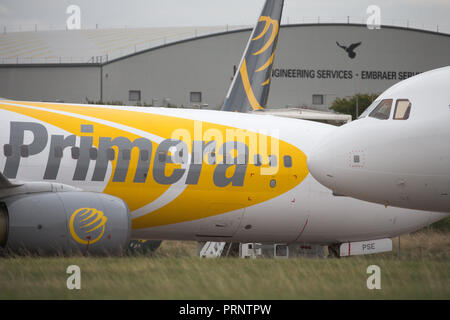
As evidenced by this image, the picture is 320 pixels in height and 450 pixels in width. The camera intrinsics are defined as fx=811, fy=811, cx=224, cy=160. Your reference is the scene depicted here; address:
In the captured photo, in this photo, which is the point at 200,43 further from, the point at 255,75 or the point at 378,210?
the point at 378,210

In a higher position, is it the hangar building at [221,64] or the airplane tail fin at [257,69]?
the hangar building at [221,64]

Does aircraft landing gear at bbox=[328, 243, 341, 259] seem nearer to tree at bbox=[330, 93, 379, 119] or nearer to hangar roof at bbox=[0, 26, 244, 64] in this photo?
tree at bbox=[330, 93, 379, 119]

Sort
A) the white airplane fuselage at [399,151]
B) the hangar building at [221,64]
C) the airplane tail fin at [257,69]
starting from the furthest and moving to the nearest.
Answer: the hangar building at [221,64]
the airplane tail fin at [257,69]
the white airplane fuselage at [399,151]

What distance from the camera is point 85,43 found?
78.6m

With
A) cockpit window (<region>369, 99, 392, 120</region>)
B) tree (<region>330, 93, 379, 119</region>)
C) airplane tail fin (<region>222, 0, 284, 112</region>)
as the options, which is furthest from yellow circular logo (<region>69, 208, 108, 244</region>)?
tree (<region>330, 93, 379, 119</region>)

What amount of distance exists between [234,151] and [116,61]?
177ft

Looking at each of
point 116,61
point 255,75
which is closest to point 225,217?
point 255,75

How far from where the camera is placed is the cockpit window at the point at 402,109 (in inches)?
577

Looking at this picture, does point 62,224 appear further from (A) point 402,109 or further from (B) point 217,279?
(A) point 402,109

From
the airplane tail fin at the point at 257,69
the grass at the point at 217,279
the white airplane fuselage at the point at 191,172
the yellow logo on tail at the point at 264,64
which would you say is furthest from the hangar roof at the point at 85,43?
the grass at the point at 217,279

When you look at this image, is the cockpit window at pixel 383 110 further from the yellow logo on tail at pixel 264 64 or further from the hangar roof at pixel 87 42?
the hangar roof at pixel 87 42

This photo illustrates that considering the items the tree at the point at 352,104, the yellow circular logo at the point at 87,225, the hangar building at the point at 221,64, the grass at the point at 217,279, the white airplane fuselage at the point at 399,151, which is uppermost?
the hangar building at the point at 221,64

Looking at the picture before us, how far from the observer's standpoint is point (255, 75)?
3023 centimetres

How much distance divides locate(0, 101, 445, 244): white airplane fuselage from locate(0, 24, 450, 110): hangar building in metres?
51.9
